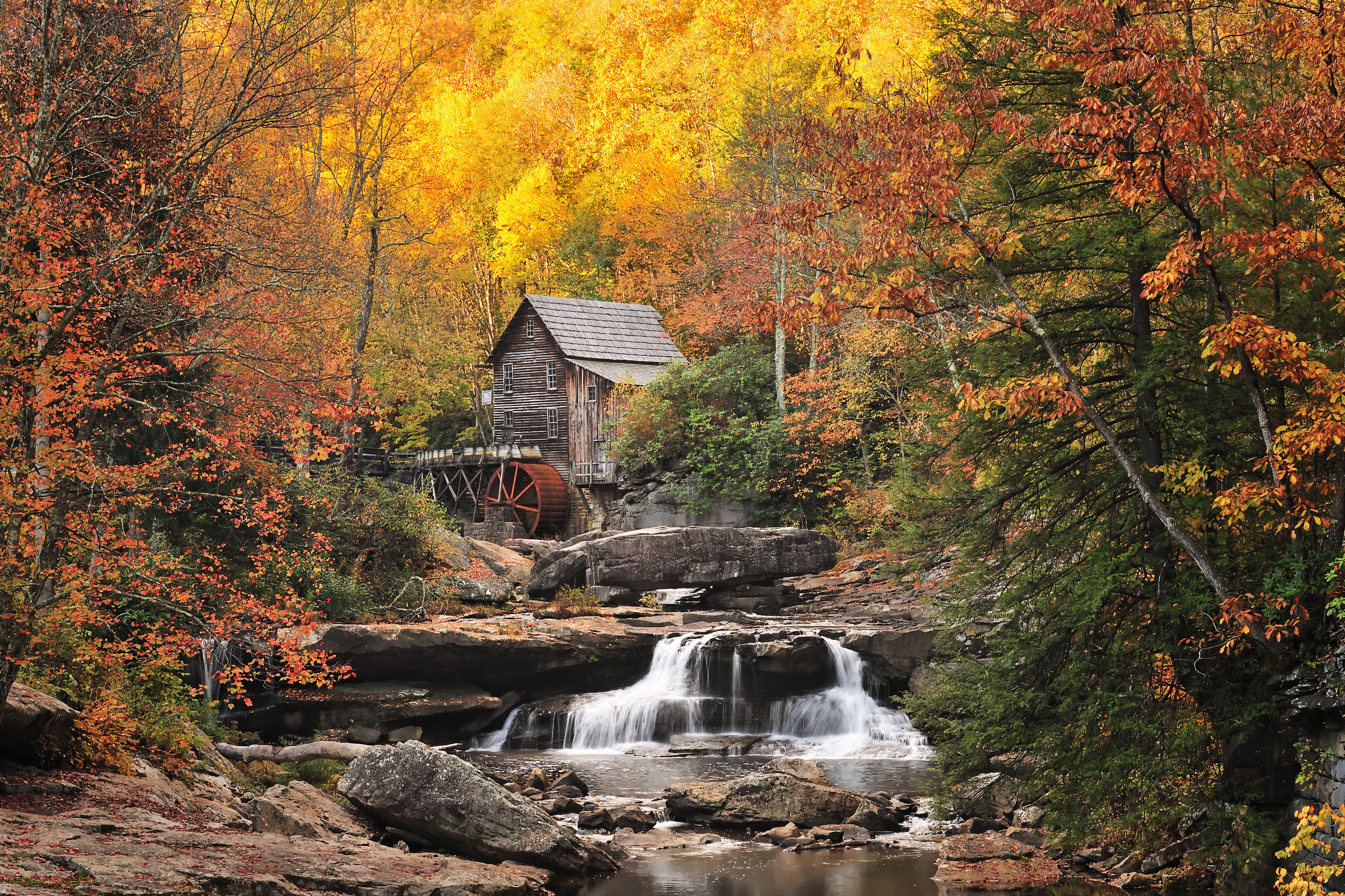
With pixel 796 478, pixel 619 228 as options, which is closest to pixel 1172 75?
pixel 796 478

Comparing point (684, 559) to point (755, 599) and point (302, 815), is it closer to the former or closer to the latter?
point (755, 599)

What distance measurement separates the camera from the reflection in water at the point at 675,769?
48.1 feet

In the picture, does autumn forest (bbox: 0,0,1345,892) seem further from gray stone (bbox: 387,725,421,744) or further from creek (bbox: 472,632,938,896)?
creek (bbox: 472,632,938,896)

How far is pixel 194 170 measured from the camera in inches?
480

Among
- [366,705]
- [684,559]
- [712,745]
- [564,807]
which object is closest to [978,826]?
[564,807]

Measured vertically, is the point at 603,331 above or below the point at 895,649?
above

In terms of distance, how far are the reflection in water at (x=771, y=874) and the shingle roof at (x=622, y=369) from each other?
82.0ft

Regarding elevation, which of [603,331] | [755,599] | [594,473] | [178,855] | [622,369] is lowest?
[178,855]

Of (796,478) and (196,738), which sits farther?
(796,478)

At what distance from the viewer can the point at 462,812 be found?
34.1 feet

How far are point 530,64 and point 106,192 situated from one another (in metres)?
41.2

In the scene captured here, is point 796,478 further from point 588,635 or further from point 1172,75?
point 1172,75

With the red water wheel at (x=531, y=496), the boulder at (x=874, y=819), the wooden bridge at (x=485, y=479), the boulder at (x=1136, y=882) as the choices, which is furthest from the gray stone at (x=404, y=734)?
the red water wheel at (x=531, y=496)

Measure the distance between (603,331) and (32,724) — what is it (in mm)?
29818
